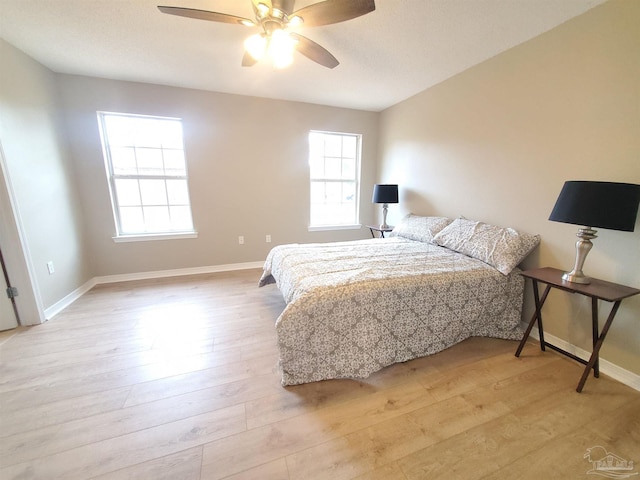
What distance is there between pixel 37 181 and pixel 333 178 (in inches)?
138


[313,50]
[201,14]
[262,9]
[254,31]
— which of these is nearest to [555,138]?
[313,50]

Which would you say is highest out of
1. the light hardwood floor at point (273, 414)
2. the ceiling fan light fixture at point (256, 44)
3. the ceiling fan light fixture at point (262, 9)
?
the ceiling fan light fixture at point (262, 9)

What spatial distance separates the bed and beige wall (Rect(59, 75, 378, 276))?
1598 mm

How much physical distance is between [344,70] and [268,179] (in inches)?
69.3

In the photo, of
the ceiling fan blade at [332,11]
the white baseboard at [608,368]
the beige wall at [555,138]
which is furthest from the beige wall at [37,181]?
the white baseboard at [608,368]

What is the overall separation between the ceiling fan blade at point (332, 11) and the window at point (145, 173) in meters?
2.50

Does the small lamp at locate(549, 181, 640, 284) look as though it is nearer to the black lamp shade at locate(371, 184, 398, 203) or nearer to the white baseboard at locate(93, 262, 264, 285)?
the black lamp shade at locate(371, 184, 398, 203)

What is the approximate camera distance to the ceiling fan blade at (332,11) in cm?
139

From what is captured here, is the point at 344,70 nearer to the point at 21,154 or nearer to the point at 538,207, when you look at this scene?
the point at 538,207

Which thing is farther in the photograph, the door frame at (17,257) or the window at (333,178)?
the window at (333,178)

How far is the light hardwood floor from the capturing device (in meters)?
1.16

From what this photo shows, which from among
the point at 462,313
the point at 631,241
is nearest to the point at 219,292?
the point at 462,313

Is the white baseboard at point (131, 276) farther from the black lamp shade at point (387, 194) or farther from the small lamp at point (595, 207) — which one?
the small lamp at point (595, 207)

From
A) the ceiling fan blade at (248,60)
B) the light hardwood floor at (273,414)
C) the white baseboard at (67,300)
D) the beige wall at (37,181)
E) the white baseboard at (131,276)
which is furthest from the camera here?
the white baseboard at (131,276)
